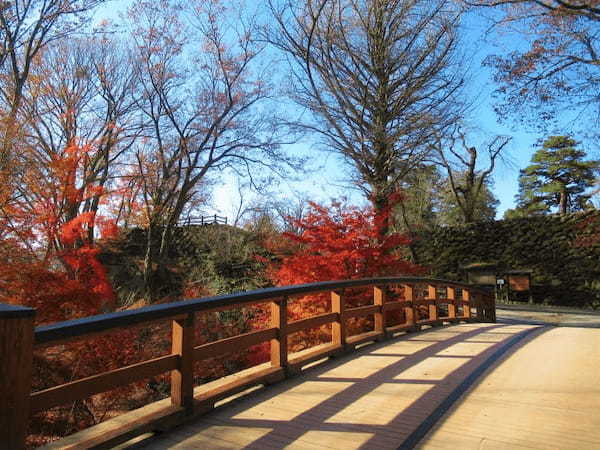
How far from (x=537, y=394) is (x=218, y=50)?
49.0 ft

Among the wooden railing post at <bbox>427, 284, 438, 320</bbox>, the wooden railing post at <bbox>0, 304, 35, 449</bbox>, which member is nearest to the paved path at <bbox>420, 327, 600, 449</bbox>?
the wooden railing post at <bbox>0, 304, 35, 449</bbox>

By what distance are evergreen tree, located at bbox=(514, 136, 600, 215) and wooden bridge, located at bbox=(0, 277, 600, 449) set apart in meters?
28.0

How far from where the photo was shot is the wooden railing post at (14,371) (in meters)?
2.14

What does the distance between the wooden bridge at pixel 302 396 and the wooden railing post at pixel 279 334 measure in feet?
0.04

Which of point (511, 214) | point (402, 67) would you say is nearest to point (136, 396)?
point (402, 67)

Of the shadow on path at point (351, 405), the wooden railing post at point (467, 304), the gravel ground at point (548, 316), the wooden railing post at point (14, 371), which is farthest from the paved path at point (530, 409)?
the gravel ground at point (548, 316)

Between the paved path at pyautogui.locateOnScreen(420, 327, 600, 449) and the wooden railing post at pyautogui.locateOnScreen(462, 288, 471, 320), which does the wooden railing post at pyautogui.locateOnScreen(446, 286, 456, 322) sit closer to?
the wooden railing post at pyautogui.locateOnScreen(462, 288, 471, 320)

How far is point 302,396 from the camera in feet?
12.9

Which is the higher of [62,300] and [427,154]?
[427,154]

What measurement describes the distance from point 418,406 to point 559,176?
31.7 metres

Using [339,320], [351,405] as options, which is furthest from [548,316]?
[351,405]

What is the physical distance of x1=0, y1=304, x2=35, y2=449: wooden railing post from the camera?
2145 mm

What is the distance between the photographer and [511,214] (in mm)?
36250

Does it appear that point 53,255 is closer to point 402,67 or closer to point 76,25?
point 76,25
